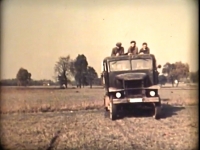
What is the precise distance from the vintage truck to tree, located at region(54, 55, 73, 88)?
0.21 meters

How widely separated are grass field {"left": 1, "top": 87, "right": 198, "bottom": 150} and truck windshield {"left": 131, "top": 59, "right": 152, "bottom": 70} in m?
0.18

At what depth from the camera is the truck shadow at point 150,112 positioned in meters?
1.72

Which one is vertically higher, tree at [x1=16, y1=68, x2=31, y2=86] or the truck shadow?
tree at [x1=16, y1=68, x2=31, y2=86]

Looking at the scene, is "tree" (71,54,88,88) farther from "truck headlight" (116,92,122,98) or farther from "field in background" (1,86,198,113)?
"truck headlight" (116,92,122,98)

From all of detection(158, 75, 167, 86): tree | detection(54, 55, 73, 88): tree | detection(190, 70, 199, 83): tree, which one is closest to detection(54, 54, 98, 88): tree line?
detection(54, 55, 73, 88): tree

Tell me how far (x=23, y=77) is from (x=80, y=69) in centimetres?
34

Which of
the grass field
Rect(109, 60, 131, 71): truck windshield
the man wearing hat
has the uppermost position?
the man wearing hat

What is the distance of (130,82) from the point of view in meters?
1.74

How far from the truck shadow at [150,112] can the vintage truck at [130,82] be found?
0.09ft

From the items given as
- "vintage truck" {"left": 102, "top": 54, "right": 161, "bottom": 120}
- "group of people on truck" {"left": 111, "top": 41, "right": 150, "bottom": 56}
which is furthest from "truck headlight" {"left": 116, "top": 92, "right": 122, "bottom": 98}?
"group of people on truck" {"left": 111, "top": 41, "right": 150, "bottom": 56}

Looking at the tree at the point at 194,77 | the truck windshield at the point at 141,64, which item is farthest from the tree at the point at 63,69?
the tree at the point at 194,77

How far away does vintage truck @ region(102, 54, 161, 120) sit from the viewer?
1.72m

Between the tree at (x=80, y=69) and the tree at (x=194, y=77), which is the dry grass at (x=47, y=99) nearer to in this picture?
the tree at (x=80, y=69)

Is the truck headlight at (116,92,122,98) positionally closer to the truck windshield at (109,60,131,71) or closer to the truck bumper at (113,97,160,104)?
the truck bumper at (113,97,160,104)
